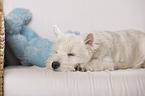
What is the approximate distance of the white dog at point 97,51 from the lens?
1669 millimetres

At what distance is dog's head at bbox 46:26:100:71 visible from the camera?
1583mm

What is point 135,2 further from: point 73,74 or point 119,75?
point 73,74

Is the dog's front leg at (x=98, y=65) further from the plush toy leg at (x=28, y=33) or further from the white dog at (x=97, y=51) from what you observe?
the plush toy leg at (x=28, y=33)

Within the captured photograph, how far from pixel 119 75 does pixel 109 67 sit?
1.31ft

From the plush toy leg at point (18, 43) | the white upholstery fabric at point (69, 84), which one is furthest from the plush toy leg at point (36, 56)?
the white upholstery fabric at point (69, 84)

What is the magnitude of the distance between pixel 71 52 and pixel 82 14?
1318mm

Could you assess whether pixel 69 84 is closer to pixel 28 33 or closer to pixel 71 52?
pixel 71 52

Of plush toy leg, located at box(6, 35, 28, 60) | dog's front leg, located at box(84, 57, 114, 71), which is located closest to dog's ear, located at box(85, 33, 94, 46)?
dog's front leg, located at box(84, 57, 114, 71)

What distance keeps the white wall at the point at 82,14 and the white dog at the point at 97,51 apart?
27.5 inches

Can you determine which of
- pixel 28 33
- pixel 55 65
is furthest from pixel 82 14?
pixel 55 65

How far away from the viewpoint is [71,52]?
66.5 inches

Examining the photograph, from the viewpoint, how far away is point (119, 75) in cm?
137

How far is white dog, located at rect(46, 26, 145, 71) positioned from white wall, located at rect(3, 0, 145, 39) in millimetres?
699

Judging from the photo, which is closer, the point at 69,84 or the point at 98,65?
the point at 69,84
